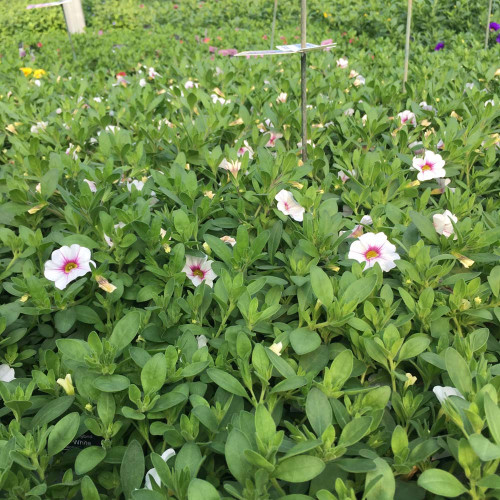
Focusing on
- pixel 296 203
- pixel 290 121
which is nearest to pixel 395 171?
pixel 296 203

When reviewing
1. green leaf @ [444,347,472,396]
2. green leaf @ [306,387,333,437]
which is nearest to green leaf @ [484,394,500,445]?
green leaf @ [444,347,472,396]

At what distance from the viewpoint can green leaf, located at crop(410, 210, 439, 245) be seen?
4.38 feet

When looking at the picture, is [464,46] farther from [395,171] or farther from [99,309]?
[99,309]

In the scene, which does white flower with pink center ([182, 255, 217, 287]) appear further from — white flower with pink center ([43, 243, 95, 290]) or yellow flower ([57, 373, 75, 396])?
yellow flower ([57, 373, 75, 396])

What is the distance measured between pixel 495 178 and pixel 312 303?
3.14ft

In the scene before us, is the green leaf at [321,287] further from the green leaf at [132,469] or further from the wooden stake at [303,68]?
the wooden stake at [303,68]

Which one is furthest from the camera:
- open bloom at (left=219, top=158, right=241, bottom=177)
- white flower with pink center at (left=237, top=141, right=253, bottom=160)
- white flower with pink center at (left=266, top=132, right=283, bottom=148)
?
white flower with pink center at (left=266, top=132, right=283, bottom=148)

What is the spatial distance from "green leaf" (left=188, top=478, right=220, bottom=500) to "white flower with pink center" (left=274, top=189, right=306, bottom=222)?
852 mm

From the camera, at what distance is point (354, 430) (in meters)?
0.86

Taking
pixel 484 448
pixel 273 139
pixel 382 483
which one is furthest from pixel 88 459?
pixel 273 139

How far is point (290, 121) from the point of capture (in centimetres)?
202

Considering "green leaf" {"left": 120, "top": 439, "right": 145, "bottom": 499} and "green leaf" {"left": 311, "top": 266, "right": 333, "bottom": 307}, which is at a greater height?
"green leaf" {"left": 311, "top": 266, "right": 333, "bottom": 307}

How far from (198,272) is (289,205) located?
1.12ft

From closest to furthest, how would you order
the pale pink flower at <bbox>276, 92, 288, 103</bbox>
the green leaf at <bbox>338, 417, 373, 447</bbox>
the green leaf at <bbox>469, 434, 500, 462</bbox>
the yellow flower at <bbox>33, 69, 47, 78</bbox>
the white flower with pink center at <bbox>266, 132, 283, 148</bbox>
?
the green leaf at <bbox>469, 434, 500, 462</bbox>
the green leaf at <bbox>338, 417, 373, 447</bbox>
the white flower with pink center at <bbox>266, 132, 283, 148</bbox>
the pale pink flower at <bbox>276, 92, 288, 103</bbox>
the yellow flower at <bbox>33, 69, 47, 78</bbox>
